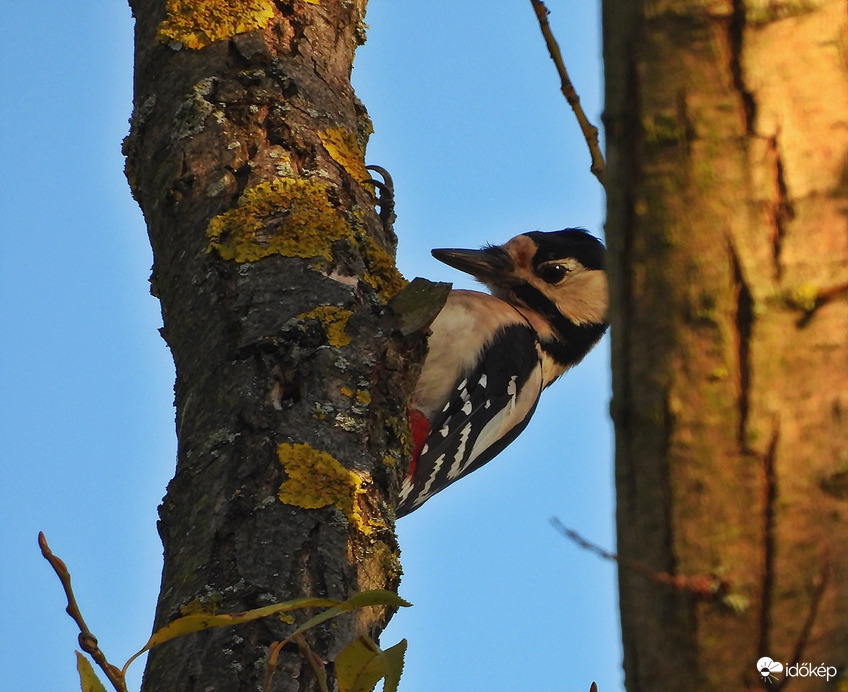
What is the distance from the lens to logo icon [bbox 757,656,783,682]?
1.28 metres

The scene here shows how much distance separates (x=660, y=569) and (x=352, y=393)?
147 centimetres

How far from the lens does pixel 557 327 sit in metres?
5.21

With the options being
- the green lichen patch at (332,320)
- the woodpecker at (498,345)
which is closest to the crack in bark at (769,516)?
the green lichen patch at (332,320)

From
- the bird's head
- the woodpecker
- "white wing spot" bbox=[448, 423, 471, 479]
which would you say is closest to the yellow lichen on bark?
the woodpecker

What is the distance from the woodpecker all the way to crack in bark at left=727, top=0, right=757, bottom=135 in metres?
2.44

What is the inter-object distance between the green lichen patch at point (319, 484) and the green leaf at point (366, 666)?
664 mm

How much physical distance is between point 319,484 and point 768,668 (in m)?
1.35

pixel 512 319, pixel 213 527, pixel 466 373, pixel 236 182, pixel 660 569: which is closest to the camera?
pixel 660 569

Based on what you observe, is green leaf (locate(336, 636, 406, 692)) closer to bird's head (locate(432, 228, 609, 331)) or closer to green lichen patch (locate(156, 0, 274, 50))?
green lichen patch (locate(156, 0, 274, 50))

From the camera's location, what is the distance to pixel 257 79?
3121 millimetres

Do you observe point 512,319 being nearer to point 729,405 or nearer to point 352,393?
point 352,393

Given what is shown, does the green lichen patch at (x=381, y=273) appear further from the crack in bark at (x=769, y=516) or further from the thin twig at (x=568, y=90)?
the crack in bark at (x=769, y=516)

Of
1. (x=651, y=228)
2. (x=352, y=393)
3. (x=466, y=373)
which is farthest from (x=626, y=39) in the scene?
(x=466, y=373)

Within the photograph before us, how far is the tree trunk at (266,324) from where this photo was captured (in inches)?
92.8
